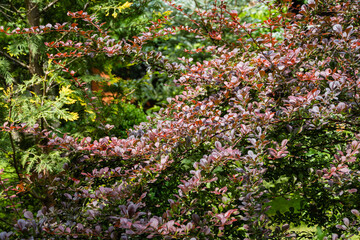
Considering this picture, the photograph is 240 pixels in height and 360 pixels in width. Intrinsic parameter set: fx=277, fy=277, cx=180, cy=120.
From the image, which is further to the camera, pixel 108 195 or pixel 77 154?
pixel 77 154

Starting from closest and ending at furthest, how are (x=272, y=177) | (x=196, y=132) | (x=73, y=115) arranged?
(x=196, y=132) < (x=272, y=177) < (x=73, y=115)

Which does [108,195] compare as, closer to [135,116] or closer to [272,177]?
[272,177]

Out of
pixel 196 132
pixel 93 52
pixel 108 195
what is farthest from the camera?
pixel 93 52

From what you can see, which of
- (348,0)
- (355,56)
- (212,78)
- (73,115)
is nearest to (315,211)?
(355,56)

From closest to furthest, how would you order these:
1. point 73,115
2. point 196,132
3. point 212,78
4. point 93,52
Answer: point 196,132
point 212,78
point 93,52
point 73,115

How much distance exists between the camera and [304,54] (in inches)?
75.9

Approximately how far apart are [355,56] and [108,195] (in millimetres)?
1683

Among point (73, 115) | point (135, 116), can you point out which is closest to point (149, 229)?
point (73, 115)

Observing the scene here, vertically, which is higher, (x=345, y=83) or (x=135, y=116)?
(x=345, y=83)

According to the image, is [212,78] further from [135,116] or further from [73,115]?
[135,116]

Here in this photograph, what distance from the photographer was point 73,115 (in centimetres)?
282

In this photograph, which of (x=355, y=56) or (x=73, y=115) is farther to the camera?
(x=73, y=115)

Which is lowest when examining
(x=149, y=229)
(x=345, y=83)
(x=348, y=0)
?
(x=149, y=229)

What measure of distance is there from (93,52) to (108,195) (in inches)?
55.9
